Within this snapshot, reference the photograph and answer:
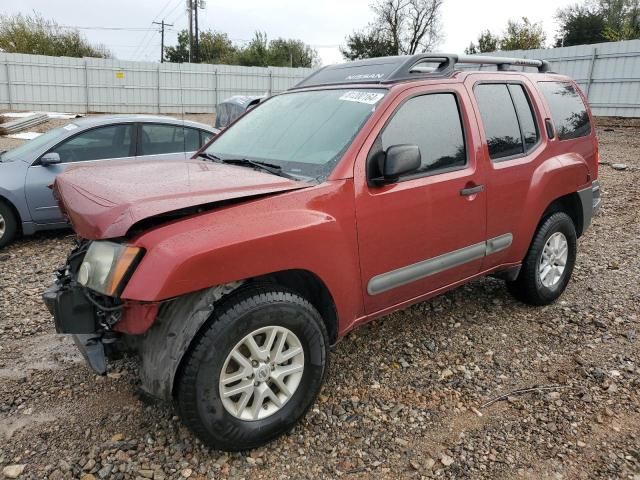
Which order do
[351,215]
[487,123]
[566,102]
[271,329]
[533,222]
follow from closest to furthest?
[271,329]
[351,215]
[487,123]
[533,222]
[566,102]

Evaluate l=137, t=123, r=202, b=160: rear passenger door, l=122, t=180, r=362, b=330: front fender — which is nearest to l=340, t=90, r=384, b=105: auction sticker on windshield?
l=122, t=180, r=362, b=330: front fender

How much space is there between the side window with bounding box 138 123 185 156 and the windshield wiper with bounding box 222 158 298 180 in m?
3.41

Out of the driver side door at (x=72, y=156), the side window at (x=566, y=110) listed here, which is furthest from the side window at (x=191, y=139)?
the side window at (x=566, y=110)

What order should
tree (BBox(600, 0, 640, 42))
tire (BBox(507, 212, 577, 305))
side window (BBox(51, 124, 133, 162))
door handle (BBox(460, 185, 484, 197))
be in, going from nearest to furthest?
1. door handle (BBox(460, 185, 484, 197))
2. tire (BBox(507, 212, 577, 305))
3. side window (BBox(51, 124, 133, 162))
4. tree (BBox(600, 0, 640, 42))

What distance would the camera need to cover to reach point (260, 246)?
234 centimetres

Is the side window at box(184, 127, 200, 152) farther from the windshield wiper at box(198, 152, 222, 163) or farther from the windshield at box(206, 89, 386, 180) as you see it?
the windshield wiper at box(198, 152, 222, 163)

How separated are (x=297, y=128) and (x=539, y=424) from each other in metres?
2.18

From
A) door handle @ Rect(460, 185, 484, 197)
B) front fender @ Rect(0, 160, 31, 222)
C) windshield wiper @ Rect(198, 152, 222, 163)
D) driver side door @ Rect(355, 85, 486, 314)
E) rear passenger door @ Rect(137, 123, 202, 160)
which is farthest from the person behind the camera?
rear passenger door @ Rect(137, 123, 202, 160)

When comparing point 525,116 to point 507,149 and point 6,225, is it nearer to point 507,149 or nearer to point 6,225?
point 507,149

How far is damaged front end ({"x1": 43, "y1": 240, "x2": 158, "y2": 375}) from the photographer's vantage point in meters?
2.16

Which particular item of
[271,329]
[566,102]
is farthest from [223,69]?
[271,329]

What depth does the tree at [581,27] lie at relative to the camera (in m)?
37.0

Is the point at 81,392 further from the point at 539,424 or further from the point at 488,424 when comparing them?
the point at 539,424

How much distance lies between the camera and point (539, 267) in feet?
13.3
